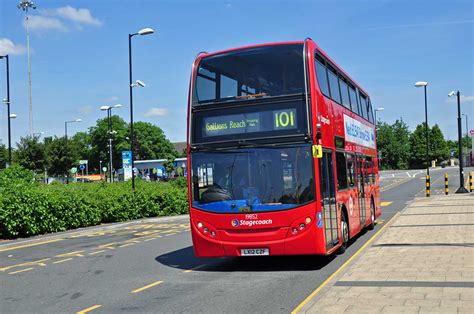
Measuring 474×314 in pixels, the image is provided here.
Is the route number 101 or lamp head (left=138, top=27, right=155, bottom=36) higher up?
lamp head (left=138, top=27, right=155, bottom=36)

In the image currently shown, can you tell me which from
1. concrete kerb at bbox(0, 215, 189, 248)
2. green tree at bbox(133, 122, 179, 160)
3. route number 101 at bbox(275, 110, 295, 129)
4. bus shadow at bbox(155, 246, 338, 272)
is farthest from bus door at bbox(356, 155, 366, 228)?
green tree at bbox(133, 122, 179, 160)

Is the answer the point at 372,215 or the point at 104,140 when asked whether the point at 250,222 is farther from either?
the point at 104,140

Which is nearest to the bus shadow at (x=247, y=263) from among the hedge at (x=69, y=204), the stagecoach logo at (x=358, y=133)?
the stagecoach logo at (x=358, y=133)

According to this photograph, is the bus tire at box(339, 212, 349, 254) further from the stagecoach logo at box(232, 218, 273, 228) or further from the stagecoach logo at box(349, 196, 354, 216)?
the stagecoach logo at box(232, 218, 273, 228)

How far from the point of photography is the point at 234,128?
10180 millimetres

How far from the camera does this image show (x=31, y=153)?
59438 mm

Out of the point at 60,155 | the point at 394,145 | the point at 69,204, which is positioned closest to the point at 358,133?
the point at 69,204

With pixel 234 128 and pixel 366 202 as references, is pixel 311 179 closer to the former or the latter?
pixel 234 128

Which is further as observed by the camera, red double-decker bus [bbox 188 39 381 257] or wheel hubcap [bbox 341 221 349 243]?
wheel hubcap [bbox 341 221 349 243]

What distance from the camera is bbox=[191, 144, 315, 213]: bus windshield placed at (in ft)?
32.1

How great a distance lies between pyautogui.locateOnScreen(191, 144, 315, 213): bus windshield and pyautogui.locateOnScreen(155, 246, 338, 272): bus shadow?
1.40m

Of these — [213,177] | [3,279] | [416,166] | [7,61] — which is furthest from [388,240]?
[416,166]

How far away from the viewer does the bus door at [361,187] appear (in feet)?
47.6

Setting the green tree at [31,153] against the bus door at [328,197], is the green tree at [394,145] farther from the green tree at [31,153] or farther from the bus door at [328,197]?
the bus door at [328,197]
